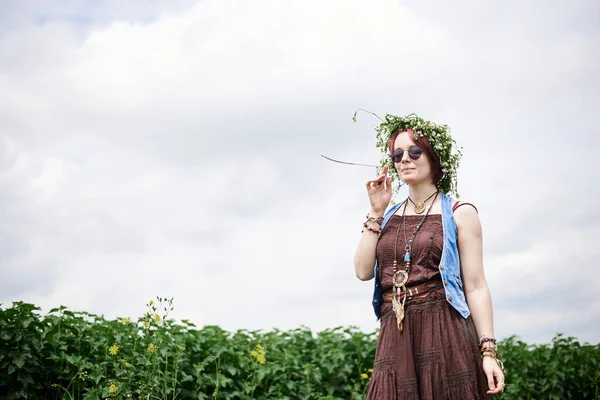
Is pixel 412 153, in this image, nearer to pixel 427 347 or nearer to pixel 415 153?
pixel 415 153

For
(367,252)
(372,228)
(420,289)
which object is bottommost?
(420,289)

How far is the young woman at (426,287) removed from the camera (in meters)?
3.39

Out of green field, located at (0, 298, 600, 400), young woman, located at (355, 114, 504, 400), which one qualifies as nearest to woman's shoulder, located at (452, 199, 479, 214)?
young woman, located at (355, 114, 504, 400)

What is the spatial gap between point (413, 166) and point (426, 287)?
25.8 inches

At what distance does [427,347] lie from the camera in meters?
3.43

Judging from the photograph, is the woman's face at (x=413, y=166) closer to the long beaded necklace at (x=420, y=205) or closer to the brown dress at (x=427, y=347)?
the long beaded necklace at (x=420, y=205)

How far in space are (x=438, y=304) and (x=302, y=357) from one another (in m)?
3.76

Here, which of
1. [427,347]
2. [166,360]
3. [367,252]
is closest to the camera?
[427,347]

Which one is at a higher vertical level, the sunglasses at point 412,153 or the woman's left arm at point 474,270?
the sunglasses at point 412,153

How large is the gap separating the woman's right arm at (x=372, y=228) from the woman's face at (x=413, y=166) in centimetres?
9

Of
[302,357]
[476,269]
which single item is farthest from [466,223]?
[302,357]

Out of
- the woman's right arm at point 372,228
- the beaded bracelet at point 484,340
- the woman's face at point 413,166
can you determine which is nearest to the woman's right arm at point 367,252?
the woman's right arm at point 372,228

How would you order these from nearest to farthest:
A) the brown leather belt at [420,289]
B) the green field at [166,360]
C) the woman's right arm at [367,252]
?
the brown leather belt at [420,289] → the woman's right arm at [367,252] → the green field at [166,360]

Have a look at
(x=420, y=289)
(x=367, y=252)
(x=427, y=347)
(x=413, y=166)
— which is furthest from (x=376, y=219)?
(x=427, y=347)
